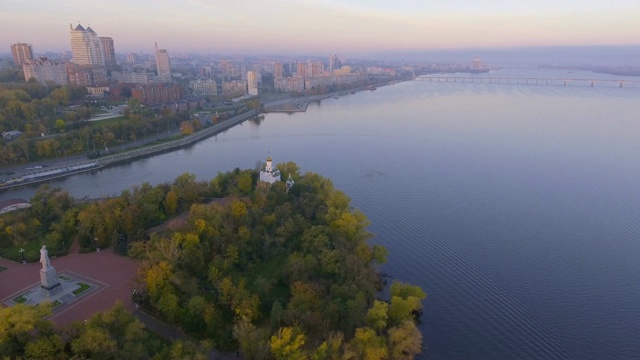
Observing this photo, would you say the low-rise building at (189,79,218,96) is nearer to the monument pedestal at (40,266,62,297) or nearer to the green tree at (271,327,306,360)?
the monument pedestal at (40,266,62,297)

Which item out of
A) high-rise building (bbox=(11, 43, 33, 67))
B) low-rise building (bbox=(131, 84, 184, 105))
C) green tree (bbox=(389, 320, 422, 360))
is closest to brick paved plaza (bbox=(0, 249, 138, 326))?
green tree (bbox=(389, 320, 422, 360))

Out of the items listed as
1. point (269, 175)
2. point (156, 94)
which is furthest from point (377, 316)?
point (156, 94)

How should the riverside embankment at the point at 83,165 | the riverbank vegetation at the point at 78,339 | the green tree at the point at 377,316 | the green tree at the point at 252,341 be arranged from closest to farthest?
the riverbank vegetation at the point at 78,339 < the green tree at the point at 252,341 < the green tree at the point at 377,316 < the riverside embankment at the point at 83,165

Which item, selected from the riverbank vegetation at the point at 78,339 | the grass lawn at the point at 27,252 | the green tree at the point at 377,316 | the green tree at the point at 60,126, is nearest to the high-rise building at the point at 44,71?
the green tree at the point at 60,126

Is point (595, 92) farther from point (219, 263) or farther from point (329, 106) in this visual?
point (219, 263)

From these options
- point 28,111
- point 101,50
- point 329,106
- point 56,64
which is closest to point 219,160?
point 28,111

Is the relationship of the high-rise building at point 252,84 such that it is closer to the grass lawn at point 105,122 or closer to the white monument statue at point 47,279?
the grass lawn at point 105,122
